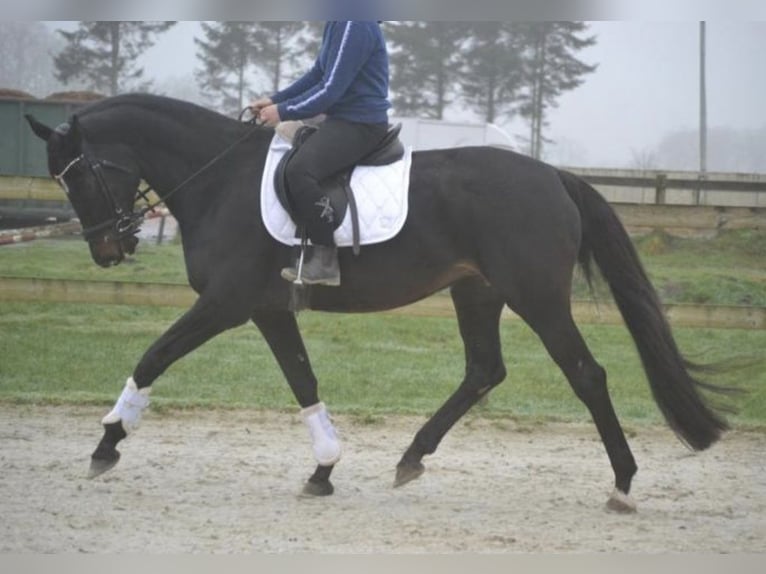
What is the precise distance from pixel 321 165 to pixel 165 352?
1.09m

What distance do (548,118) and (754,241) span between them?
2.01 metres

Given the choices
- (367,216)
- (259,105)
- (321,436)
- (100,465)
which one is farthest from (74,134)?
(321,436)

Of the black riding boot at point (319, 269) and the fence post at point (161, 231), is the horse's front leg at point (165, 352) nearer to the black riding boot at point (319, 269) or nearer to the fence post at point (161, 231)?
the black riding boot at point (319, 269)

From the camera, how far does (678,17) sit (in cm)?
372

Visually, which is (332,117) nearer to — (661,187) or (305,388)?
(305,388)

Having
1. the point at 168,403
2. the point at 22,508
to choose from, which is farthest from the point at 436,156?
the point at 168,403

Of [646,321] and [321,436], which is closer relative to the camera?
[646,321]

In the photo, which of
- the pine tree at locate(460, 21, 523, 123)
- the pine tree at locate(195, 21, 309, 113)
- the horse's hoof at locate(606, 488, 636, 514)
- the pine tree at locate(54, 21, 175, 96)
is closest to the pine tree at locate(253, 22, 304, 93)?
the pine tree at locate(195, 21, 309, 113)

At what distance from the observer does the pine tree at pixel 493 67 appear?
25.2 ft

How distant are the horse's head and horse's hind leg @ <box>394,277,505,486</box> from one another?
5.38 ft

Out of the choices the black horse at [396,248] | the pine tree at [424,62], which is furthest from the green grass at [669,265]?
the black horse at [396,248]

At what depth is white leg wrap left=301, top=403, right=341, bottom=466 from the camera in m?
5.08

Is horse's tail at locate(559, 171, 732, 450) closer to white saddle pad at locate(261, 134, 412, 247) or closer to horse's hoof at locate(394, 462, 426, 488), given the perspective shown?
white saddle pad at locate(261, 134, 412, 247)

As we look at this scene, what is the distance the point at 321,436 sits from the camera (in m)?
5.10
